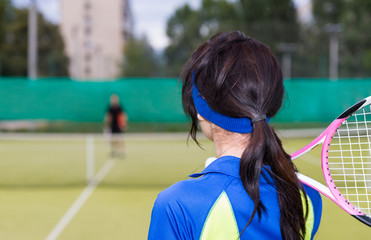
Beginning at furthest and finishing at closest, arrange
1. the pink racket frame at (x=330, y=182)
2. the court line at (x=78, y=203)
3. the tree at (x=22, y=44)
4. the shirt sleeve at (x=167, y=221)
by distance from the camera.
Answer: the tree at (x=22, y=44) < the court line at (x=78, y=203) < the pink racket frame at (x=330, y=182) < the shirt sleeve at (x=167, y=221)

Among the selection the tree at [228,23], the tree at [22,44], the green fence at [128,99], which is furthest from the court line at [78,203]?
the tree at [22,44]

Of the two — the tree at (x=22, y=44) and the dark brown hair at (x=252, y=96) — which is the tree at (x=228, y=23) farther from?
the dark brown hair at (x=252, y=96)

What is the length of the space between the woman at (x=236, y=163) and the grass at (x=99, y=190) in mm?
969

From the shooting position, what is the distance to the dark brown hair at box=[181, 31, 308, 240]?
977mm

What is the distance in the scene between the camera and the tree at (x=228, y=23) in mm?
18250

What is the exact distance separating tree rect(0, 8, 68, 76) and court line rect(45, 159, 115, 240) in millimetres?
15116

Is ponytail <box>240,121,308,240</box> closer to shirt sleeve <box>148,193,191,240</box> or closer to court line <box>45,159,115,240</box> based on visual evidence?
shirt sleeve <box>148,193,191,240</box>

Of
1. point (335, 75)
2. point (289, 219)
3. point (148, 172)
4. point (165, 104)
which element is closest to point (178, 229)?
point (289, 219)

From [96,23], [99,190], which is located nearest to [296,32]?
[99,190]

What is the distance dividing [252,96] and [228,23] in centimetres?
2628

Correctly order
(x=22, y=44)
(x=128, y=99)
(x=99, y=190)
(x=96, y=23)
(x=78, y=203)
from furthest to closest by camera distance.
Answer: (x=96, y=23), (x=22, y=44), (x=128, y=99), (x=99, y=190), (x=78, y=203)

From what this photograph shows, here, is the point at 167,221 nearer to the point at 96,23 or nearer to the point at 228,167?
the point at 228,167

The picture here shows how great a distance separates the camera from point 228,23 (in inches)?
1046

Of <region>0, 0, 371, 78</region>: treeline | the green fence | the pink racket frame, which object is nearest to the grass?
the pink racket frame
